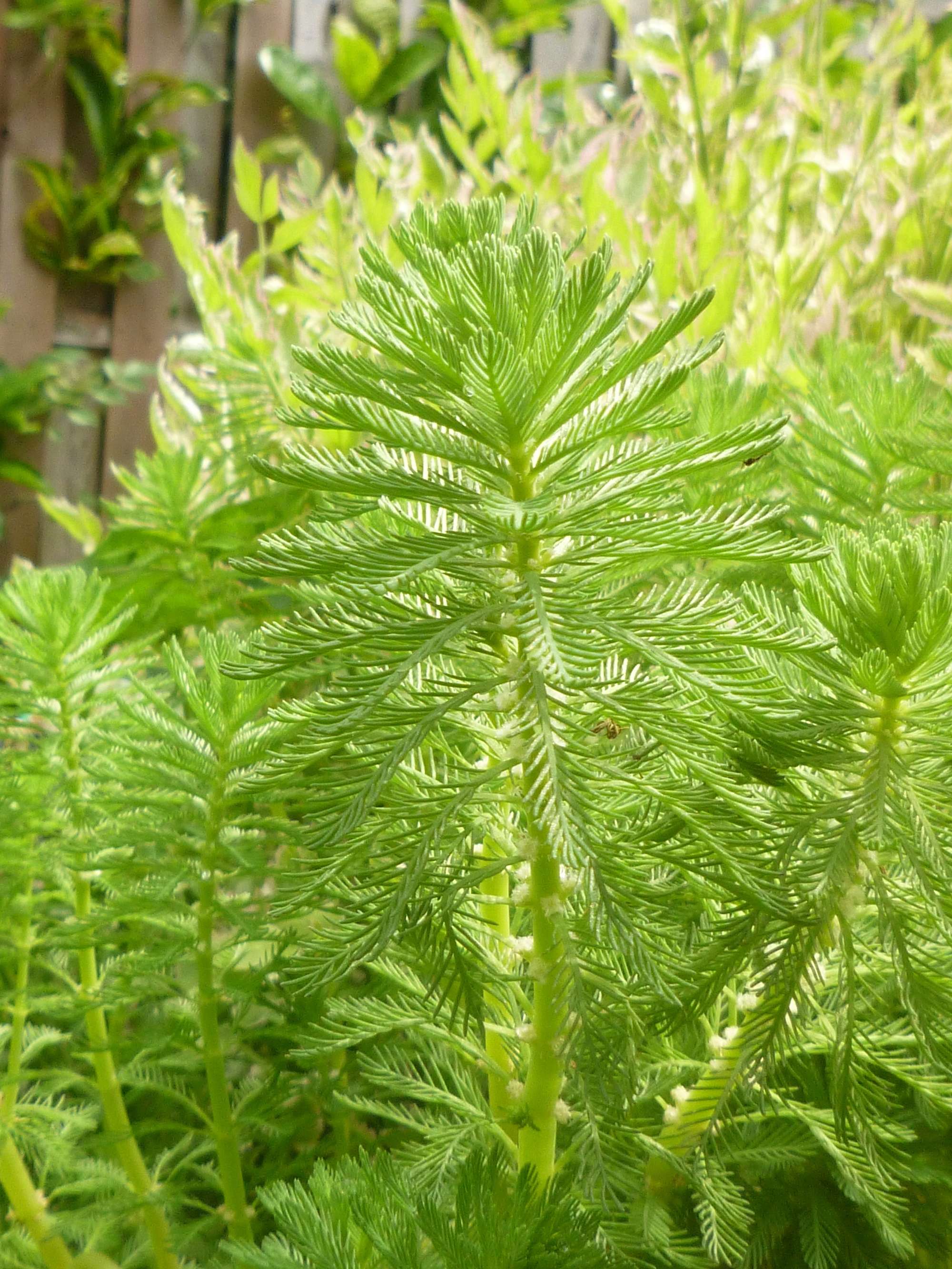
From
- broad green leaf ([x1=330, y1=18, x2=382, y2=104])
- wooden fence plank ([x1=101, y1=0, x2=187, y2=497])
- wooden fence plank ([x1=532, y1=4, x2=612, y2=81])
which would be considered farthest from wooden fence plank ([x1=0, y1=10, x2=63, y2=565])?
wooden fence plank ([x1=532, y1=4, x2=612, y2=81])

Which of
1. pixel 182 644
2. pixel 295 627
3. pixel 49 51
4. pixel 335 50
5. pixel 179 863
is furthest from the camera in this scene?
pixel 335 50

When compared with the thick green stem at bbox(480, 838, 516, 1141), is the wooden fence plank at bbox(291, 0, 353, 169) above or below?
above

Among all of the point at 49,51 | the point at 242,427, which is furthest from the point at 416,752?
the point at 49,51

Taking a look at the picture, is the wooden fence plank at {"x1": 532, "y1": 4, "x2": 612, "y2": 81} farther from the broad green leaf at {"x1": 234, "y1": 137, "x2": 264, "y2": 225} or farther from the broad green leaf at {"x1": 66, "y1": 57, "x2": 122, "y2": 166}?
the broad green leaf at {"x1": 234, "y1": 137, "x2": 264, "y2": 225}

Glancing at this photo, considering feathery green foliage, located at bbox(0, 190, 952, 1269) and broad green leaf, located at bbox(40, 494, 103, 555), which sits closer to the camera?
feathery green foliage, located at bbox(0, 190, 952, 1269)

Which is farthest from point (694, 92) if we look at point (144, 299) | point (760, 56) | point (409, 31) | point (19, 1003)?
point (409, 31)

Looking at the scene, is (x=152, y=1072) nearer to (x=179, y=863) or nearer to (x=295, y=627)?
(x=179, y=863)

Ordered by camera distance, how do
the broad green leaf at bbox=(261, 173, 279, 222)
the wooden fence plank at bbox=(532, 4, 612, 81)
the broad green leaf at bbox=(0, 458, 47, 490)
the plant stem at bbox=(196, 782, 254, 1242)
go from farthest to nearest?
1. the wooden fence plank at bbox=(532, 4, 612, 81)
2. the broad green leaf at bbox=(0, 458, 47, 490)
3. the broad green leaf at bbox=(261, 173, 279, 222)
4. the plant stem at bbox=(196, 782, 254, 1242)
